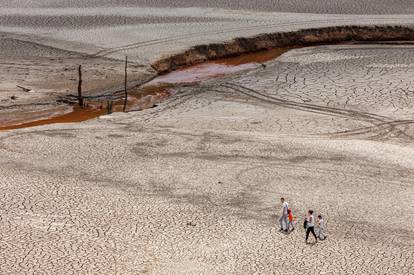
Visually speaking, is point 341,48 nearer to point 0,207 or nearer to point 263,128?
point 263,128

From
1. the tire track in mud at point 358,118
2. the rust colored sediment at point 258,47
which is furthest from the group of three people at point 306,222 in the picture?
the rust colored sediment at point 258,47

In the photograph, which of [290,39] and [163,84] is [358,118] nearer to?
[163,84]

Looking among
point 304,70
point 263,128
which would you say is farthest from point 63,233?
point 304,70

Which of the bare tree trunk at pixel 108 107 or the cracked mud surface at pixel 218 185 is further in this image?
the bare tree trunk at pixel 108 107

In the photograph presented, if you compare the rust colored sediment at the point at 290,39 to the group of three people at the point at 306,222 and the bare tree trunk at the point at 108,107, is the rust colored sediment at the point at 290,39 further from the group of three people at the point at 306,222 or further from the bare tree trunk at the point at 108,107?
the group of three people at the point at 306,222

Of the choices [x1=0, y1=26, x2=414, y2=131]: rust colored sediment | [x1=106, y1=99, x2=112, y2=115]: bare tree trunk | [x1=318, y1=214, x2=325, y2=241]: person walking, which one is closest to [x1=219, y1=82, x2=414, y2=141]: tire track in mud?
[x1=0, y1=26, x2=414, y2=131]: rust colored sediment

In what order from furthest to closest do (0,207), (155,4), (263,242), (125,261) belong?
(155,4), (0,207), (263,242), (125,261)

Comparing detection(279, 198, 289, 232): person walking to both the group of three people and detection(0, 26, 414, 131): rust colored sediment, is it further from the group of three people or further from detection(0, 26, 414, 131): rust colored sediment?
detection(0, 26, 414, 131): rust colored sediment
